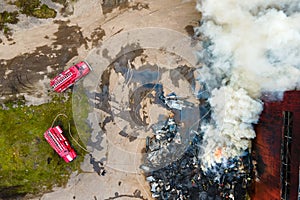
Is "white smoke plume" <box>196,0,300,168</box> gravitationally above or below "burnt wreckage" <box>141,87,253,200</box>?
above

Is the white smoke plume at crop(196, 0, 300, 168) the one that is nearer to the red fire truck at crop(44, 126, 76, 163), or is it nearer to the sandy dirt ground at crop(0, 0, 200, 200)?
the sandy dirt ground at crop(0, 0, 200, 200)

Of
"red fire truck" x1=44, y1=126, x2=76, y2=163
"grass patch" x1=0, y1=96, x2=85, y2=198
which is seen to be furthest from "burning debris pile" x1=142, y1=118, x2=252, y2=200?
"grass patch" x1=0, y1=96, x2=85, y2=198

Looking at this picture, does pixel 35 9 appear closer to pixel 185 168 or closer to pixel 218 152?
pixel 185 168

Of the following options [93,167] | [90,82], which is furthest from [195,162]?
[90,82]

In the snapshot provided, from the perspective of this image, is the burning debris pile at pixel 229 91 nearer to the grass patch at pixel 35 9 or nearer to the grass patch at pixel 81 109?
the grass patch at pixel 81 109

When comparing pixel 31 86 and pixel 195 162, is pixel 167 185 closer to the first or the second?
pixel 195 162

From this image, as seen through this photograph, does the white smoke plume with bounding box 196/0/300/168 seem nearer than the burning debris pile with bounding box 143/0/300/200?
Yes
